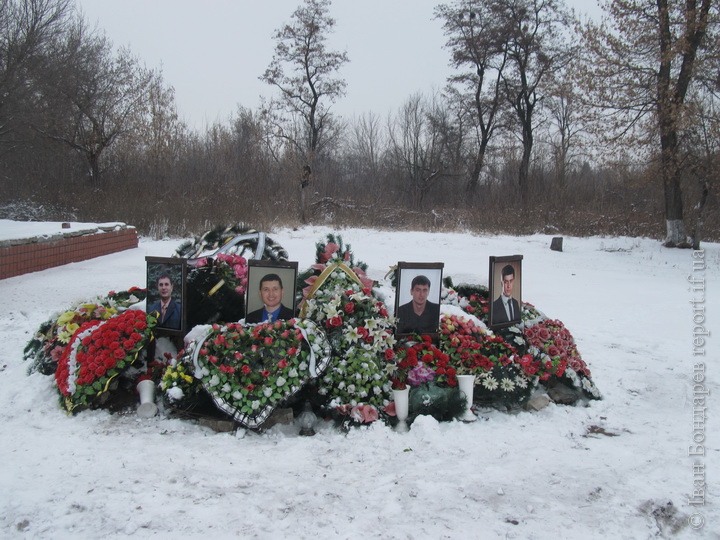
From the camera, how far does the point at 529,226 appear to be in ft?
58.6

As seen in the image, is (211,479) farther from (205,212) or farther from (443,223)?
(443,223)

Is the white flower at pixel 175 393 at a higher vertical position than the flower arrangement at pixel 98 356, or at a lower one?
lower

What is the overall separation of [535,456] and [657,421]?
107 centimetres

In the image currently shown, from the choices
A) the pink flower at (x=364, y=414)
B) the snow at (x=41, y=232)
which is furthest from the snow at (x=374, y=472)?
the snow at (x=41, y=232)

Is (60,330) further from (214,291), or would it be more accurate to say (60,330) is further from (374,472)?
(374,472)

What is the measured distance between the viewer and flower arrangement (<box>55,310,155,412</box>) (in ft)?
9.86

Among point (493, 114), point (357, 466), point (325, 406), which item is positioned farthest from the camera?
point (493, 114)

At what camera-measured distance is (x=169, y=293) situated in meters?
3.50

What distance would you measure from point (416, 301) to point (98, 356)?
200 cm

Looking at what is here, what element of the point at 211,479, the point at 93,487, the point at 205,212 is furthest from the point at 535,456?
the point at 205,212

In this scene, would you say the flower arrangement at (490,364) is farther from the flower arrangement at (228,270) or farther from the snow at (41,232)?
the snow at (41,232)

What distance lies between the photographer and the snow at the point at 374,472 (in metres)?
2.02

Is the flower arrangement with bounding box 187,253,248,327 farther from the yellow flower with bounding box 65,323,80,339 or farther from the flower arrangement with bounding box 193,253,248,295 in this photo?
the yellow flower with bounding box 65,323,80,339

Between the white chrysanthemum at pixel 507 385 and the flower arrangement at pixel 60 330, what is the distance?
2.67 meters
